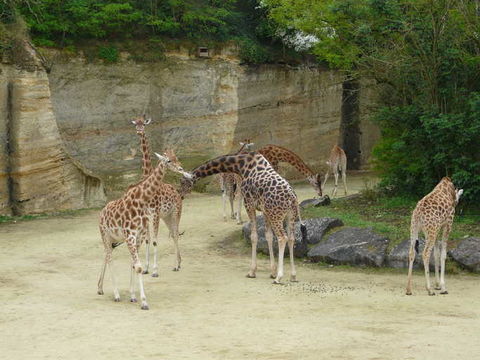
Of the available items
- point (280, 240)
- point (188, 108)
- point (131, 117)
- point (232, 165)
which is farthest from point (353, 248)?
point (188, 108)

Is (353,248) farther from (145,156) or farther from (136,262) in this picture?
(136,262)

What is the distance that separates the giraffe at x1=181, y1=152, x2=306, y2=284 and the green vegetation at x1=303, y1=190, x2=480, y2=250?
186cm

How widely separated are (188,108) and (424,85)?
360 inches

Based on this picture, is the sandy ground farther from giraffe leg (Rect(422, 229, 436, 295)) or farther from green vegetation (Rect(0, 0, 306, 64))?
green vegetation (Rect(0, 0, 306, 64))

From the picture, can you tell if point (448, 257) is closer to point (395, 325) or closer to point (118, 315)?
point (395, 325)

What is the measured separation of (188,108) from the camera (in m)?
26.3

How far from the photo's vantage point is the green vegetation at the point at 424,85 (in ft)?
59.7

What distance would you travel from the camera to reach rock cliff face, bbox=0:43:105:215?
20547 millimetres

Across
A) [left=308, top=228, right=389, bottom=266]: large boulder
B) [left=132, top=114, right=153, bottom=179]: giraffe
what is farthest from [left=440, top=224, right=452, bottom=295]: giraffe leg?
[left=132, top=114, right=153, bottom=179]: giraffe

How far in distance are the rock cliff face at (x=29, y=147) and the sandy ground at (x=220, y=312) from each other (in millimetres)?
3728

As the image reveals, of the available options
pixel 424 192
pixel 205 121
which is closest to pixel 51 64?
pixel 205 121

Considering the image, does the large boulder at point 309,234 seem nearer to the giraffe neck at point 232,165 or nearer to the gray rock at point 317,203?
the giraffe neck at point 232,165

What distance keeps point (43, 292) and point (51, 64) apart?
12.0 metres

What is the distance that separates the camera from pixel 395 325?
1109cm
